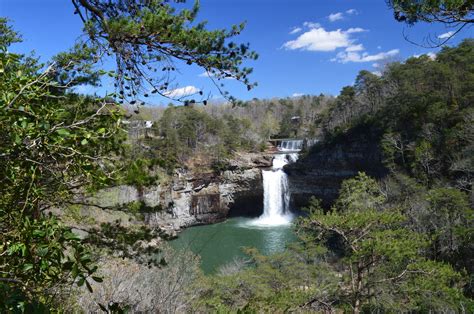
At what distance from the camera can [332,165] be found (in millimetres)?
32281

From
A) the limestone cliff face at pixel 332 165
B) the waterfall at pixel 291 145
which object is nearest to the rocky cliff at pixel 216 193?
the limestone cliff face at pixel 332 165

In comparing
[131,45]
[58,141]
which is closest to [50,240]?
[58,141]

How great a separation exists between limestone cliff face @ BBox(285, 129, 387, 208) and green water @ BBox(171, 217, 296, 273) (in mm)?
5519

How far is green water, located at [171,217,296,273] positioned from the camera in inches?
891

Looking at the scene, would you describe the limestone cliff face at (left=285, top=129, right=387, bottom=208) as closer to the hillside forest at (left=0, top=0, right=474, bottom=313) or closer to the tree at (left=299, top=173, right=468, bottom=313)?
the hillside forest at (left=0, top=0, right=474, bottom=313)

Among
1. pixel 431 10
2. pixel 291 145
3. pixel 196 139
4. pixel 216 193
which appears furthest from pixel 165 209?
pixel 291 145

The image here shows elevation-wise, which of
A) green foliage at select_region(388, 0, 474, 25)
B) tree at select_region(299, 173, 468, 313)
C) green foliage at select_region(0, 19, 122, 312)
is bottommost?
tree at select_region(299, 173, 468, 313)

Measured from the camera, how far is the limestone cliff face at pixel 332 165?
2950 centimetres

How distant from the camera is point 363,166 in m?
30.3

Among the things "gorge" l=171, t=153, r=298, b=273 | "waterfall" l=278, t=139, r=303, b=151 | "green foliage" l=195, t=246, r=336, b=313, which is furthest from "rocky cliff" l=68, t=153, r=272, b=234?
"green foliage" l=195, t=246, r=336, b=313

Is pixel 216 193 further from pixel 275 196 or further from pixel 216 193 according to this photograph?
pixel 275 196

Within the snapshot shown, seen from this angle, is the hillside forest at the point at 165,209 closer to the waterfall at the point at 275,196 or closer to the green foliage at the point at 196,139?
the green foliage at the point at 196,139

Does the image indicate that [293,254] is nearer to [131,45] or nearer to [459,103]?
[131,45]

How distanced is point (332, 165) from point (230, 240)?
1171cm
